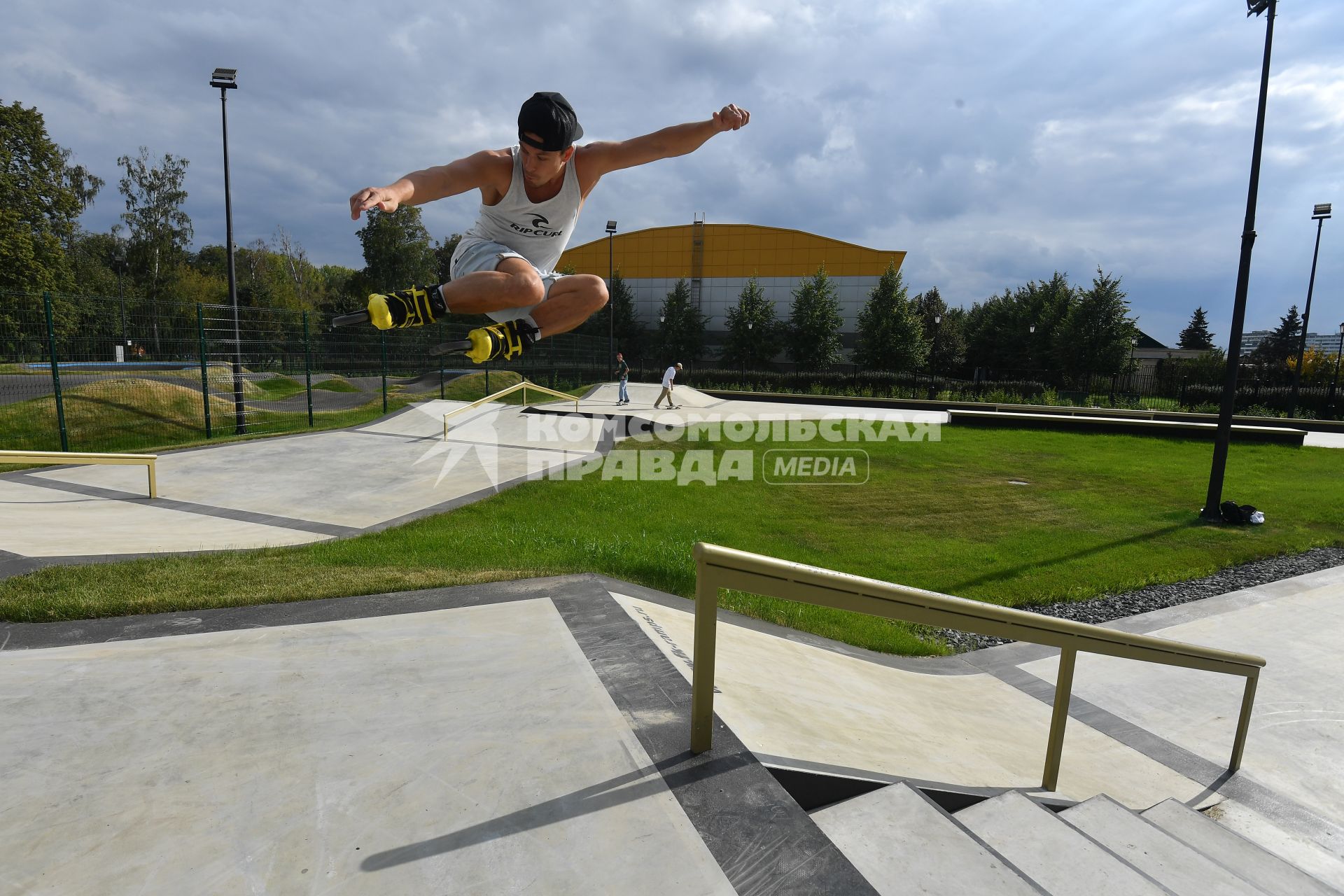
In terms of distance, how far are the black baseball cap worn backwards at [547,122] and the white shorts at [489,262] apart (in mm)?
501

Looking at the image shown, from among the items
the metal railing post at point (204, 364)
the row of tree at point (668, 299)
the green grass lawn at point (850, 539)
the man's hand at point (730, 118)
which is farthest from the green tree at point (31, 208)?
the man's hand at point (730, 118)

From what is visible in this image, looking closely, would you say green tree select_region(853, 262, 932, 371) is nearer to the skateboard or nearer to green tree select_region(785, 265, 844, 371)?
green tree select_region(785, 265, 844, 371)

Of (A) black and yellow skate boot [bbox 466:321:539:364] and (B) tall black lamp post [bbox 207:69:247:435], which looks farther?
(B) tall black lamp post [bbox 207:69:247:435]

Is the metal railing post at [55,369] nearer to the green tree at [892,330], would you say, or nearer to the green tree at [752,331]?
the green tree at [752,331]

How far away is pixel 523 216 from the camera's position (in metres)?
2.94

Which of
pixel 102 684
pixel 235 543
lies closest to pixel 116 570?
pixel 235 543

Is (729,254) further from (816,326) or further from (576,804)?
(576,804)

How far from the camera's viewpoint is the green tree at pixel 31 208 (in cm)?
3020

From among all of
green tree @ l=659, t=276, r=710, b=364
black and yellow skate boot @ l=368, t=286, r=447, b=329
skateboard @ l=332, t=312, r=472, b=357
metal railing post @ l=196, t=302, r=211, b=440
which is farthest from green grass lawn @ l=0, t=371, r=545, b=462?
green tree @ l=659, t=276, r=710, b=364

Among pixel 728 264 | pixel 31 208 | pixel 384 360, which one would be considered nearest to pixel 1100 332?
pixel 728 264

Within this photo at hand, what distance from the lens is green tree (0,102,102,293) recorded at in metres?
30.2

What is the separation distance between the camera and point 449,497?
9.34 metres

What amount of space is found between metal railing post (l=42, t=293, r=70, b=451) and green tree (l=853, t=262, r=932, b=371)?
33869mm

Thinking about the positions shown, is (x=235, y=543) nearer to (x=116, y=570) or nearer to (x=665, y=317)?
(x=116, y=570)
